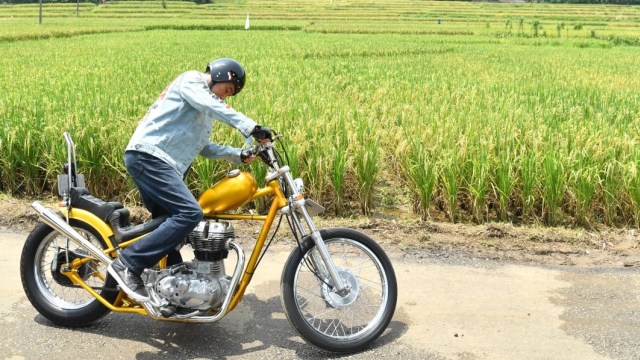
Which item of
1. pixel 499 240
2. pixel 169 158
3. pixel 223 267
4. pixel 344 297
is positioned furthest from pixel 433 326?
pixel 169 158

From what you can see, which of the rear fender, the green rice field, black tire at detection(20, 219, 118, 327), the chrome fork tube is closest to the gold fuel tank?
the chrome fork tube

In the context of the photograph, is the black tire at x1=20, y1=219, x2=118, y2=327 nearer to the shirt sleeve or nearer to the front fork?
the shirt sleeve

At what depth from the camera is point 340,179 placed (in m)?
5.96

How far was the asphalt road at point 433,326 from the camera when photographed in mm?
3496

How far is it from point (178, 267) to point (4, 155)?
404 centimetres

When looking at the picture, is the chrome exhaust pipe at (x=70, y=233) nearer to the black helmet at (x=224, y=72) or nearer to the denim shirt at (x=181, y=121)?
the denim shirt at (x=181, y=121)

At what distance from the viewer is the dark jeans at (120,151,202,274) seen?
3.36 m

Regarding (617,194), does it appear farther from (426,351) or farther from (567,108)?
(567,108)

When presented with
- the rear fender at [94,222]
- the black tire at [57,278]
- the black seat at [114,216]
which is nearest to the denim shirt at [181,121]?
the black seat at [114,216]

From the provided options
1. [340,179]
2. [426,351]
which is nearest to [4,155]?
[340,179]

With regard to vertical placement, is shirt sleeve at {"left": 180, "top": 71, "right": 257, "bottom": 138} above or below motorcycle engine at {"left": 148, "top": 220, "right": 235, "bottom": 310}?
above

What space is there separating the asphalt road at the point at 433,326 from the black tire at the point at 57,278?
93 millimetres

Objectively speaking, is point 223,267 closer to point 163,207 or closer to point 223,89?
point 163,207

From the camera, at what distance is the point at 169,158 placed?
11.3 feet
